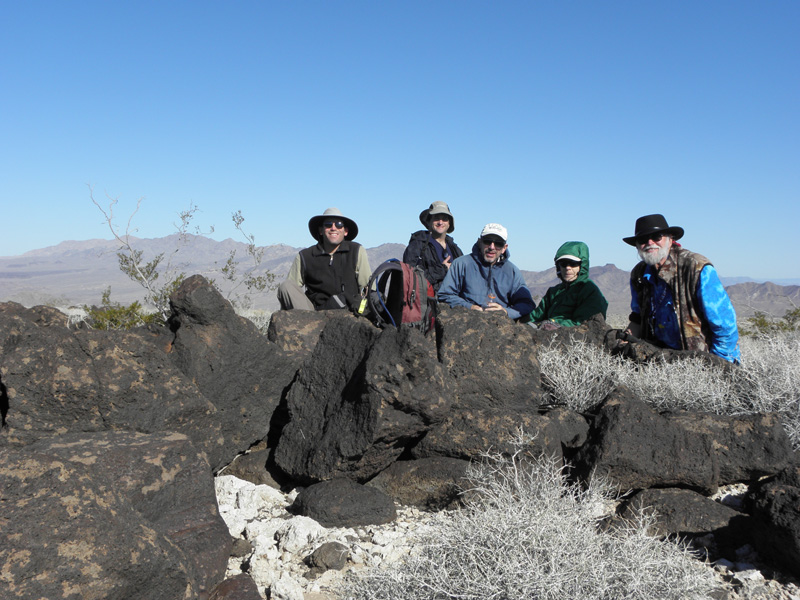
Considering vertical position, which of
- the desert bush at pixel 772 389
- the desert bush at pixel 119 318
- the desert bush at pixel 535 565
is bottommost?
the desert bush at pixel 535 565

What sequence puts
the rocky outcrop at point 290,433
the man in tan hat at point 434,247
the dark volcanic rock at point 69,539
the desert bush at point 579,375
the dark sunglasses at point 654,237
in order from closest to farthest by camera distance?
the dark volcanic rock at point 69,539, the rocky outcrop at point 290,433, the desert bush at point 579,375, the dark sunglasses at point 654,237, the man in tan hat at point 434,247

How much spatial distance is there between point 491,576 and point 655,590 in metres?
0.74

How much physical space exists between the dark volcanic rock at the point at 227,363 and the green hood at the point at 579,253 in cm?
376

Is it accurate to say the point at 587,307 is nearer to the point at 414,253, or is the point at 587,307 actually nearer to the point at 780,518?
the point at 414,253

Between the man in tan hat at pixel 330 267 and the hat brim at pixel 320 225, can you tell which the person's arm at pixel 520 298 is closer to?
the man in tan hat at pixel 330 267

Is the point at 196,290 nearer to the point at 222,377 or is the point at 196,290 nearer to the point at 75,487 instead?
the point at 222,377

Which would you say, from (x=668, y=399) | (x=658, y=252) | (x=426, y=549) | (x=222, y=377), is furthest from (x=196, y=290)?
(x=658, y=252)

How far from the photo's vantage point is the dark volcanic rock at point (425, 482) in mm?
4125

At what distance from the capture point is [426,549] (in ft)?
10.3

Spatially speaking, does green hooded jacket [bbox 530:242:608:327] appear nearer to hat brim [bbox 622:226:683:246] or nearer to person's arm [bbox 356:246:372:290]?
hat brim [bbox 622:226:683:246]

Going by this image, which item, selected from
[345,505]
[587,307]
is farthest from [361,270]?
[345,505]

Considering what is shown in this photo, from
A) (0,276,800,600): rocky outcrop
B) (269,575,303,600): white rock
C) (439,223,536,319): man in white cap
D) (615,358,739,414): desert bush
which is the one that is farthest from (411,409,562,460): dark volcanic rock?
(439,223,536,319): man in white cap

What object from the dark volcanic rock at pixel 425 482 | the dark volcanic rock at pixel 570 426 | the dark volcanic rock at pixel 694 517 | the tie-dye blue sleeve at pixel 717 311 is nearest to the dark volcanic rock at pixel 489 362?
the dark volcanic rock at pixel 570 426

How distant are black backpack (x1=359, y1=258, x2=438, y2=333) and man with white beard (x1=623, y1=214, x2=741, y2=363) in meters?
2.02
